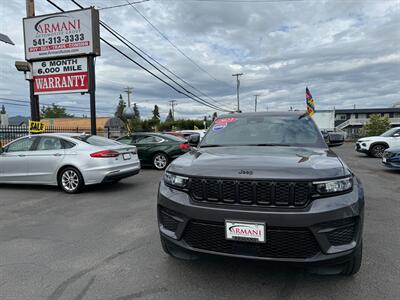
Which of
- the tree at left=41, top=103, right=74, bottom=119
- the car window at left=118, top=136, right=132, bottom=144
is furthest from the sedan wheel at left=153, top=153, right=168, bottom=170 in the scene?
the tree at left=41, top=103, right=74, bottom=119

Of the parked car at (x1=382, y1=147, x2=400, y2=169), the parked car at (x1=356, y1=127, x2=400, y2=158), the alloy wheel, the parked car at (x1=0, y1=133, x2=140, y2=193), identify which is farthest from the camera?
the parked car at (x1=356, y1=127, x2=400, y2=158)

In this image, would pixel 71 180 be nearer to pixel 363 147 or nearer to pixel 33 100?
pixel 33 100

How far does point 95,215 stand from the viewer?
495 cm

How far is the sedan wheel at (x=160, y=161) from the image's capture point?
10.8 meters

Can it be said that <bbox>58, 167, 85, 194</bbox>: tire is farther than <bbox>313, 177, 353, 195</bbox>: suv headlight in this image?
Yes

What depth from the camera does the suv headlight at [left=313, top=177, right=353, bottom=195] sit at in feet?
7.47

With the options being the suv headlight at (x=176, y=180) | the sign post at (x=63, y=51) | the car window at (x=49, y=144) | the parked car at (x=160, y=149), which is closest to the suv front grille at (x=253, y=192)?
the suv headlight at (x=176, y=180)

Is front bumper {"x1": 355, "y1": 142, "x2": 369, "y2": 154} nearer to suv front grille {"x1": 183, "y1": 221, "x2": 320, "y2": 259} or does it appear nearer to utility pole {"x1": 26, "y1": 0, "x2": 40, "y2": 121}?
suv front grille {"x1": 183, "y1": 221, "x2": 320, "y2": 259}

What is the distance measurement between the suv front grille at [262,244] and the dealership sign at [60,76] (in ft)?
36.4

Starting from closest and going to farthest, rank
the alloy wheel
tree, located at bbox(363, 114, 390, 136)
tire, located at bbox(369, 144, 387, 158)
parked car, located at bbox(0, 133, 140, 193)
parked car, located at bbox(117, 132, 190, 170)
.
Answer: parked car, located at bbox(0, 133, 140, 193)
the alloy wheel
parked car, located at bbox(117, 132, 190, 170)
tire, located at bbox(369, 144, 387, 158)
tree, located at bbox(363, 114, 390, 136)

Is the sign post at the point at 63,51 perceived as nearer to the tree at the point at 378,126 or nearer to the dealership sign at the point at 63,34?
the dealership sign at the point at 63,34

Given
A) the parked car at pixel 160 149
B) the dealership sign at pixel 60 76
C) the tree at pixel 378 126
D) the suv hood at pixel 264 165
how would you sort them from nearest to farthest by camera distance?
1. the suv hood at pixel 264 165
2. the parked car at pixel 160 149
3. the dealership sign at pixel 60 76
4. the tree at pixel 378 126

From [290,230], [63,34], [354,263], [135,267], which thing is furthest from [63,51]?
[354,263]

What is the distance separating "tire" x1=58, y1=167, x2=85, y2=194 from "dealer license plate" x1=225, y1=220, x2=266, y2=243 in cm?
518
